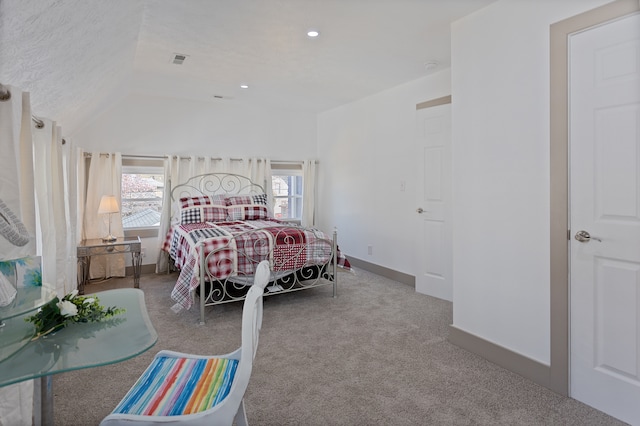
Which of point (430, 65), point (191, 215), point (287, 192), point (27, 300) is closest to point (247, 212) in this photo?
point (191, 215)

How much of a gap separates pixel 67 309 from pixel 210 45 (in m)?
2.62

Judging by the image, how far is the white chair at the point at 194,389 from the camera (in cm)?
116

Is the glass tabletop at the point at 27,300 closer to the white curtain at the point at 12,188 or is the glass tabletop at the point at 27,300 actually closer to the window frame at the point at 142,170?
the white curtain at the point at 12,188

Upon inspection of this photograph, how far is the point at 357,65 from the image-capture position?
146 inches

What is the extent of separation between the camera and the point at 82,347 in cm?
108

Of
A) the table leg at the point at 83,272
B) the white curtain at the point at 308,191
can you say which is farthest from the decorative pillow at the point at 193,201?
the white curtain at the point at 308,191

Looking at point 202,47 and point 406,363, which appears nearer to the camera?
point 406,363

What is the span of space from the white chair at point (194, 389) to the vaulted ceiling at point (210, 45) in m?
1.40

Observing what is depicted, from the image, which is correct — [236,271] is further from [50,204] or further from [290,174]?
[290,174]

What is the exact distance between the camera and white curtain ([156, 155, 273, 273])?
4.96 metres

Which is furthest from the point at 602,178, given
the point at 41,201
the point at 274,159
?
the point at 274,159

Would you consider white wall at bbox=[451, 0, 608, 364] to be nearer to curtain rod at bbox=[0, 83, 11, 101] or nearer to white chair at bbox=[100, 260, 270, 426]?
white chair at bbox=[100, 260, 270, 426]

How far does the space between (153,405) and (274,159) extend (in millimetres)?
4865

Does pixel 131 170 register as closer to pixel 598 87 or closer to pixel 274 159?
pixel 274 159
